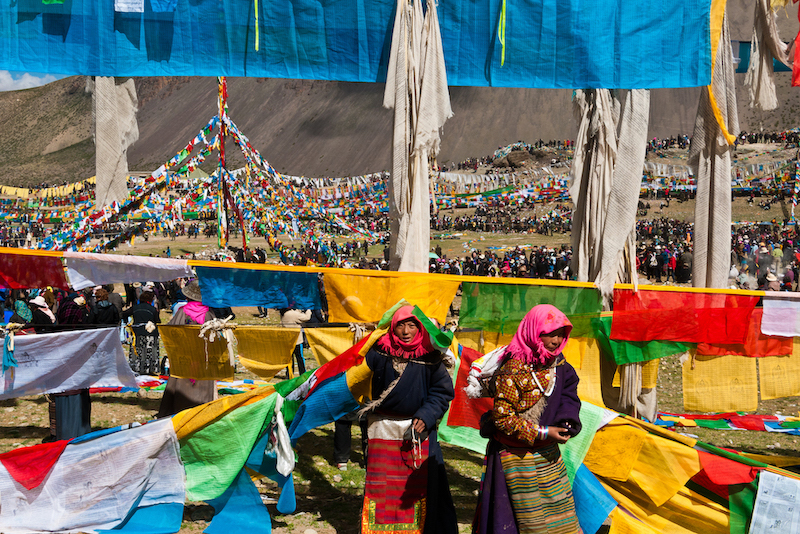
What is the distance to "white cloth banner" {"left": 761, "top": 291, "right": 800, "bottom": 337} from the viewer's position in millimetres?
5020

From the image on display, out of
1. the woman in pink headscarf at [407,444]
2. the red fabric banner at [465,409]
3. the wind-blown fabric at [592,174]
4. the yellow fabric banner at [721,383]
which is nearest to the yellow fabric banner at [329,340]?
the red fabric banner at [465,409]

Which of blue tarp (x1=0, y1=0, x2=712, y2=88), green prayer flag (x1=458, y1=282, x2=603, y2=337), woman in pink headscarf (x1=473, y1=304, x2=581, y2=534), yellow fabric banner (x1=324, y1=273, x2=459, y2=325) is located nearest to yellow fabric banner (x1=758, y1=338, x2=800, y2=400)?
green prayer flag (x1=458, y1=282, x2=603, y2=337)

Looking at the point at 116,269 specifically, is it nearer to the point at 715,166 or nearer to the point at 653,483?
the point at 653,483

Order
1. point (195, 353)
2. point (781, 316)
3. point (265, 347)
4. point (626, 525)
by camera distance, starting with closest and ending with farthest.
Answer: point (626, 525), point (781, 316), point (265, 347), point (195, 353)

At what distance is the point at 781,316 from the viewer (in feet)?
16.5

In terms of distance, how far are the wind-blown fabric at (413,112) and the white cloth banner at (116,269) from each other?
5.54 ft

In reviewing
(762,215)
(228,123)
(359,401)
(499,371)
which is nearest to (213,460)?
(359,401)

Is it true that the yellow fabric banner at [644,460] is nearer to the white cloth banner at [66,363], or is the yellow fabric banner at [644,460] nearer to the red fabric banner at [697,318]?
the red fabric banner at [697,318]

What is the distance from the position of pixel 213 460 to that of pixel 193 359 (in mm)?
1143

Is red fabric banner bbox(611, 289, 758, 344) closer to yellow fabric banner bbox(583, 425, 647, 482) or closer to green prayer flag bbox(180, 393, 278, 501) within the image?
yellow fabric banner bbox(583, 425, 647, 482)

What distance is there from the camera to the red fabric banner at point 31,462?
4164 mm

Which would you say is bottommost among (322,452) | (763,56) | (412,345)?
(322,452)

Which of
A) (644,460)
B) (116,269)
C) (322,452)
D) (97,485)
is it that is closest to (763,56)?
(644,460)

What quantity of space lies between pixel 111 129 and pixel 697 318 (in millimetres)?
5694
